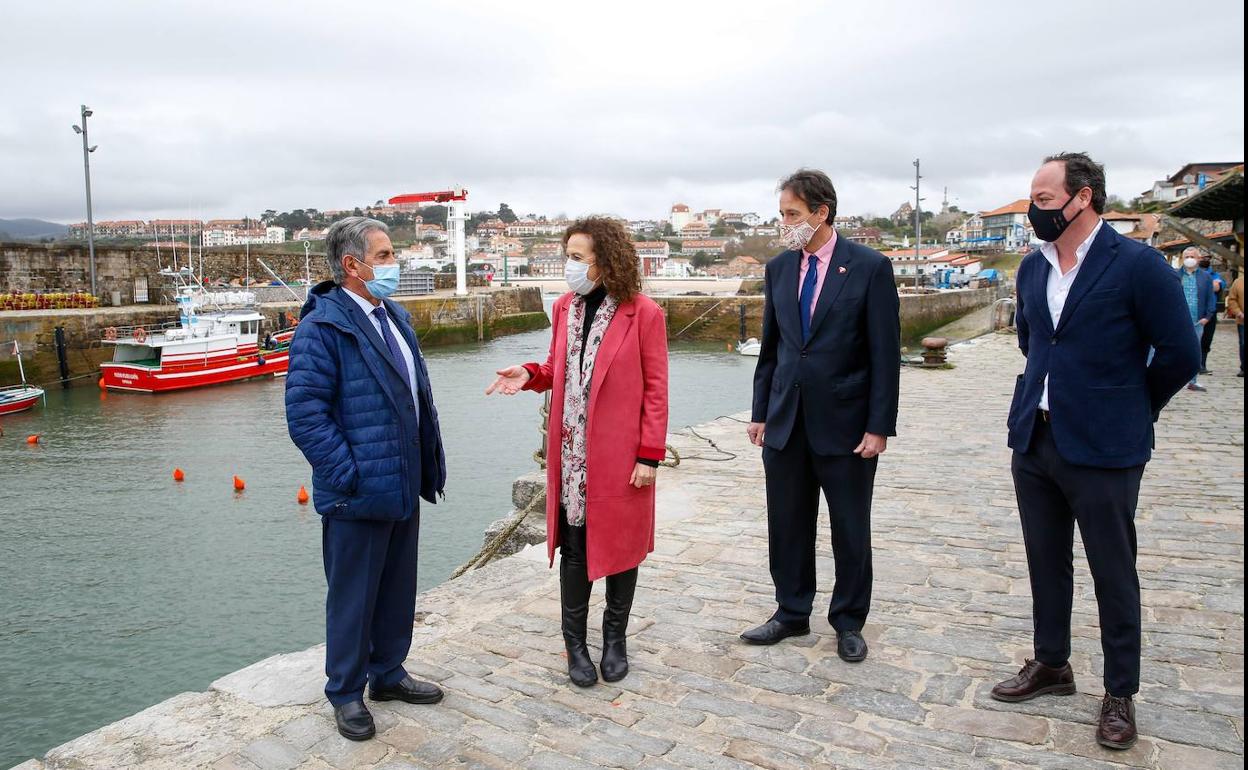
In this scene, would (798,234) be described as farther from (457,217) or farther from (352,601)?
(457,217)

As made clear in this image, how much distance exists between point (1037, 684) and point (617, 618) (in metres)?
1.55

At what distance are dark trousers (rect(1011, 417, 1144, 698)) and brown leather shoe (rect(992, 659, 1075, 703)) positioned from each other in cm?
5

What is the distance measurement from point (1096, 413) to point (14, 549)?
11.9m

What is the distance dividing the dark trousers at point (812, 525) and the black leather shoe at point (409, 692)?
148cm

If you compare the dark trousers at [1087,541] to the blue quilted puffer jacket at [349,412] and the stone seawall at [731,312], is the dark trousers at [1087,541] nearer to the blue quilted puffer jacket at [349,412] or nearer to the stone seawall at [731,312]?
the blue quilted puffer jacket at [349,412]

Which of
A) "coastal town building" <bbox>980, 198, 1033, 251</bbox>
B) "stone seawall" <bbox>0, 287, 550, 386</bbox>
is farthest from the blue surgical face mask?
"coastal town building" <bbox>980, 198, 1033, 251</bbox>

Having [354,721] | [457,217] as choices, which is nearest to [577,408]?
[354,721]

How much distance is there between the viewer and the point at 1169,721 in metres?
3.07

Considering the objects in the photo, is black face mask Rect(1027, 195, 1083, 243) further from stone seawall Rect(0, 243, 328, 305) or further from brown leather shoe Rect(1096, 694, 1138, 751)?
stone seawall Rect(0, 243, 328, 305)

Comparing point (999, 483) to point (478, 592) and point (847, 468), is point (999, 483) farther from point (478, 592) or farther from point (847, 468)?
point (478, 592)

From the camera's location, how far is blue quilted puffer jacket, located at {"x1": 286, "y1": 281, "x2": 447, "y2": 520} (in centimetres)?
310

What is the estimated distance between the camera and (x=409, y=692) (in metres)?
3.38

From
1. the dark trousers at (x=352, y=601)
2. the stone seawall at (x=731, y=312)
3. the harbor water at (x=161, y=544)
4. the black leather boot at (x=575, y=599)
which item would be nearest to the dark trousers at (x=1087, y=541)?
the black leather boot at (x=575, y=599)

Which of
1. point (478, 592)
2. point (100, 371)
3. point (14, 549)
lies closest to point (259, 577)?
point (14, 549)
